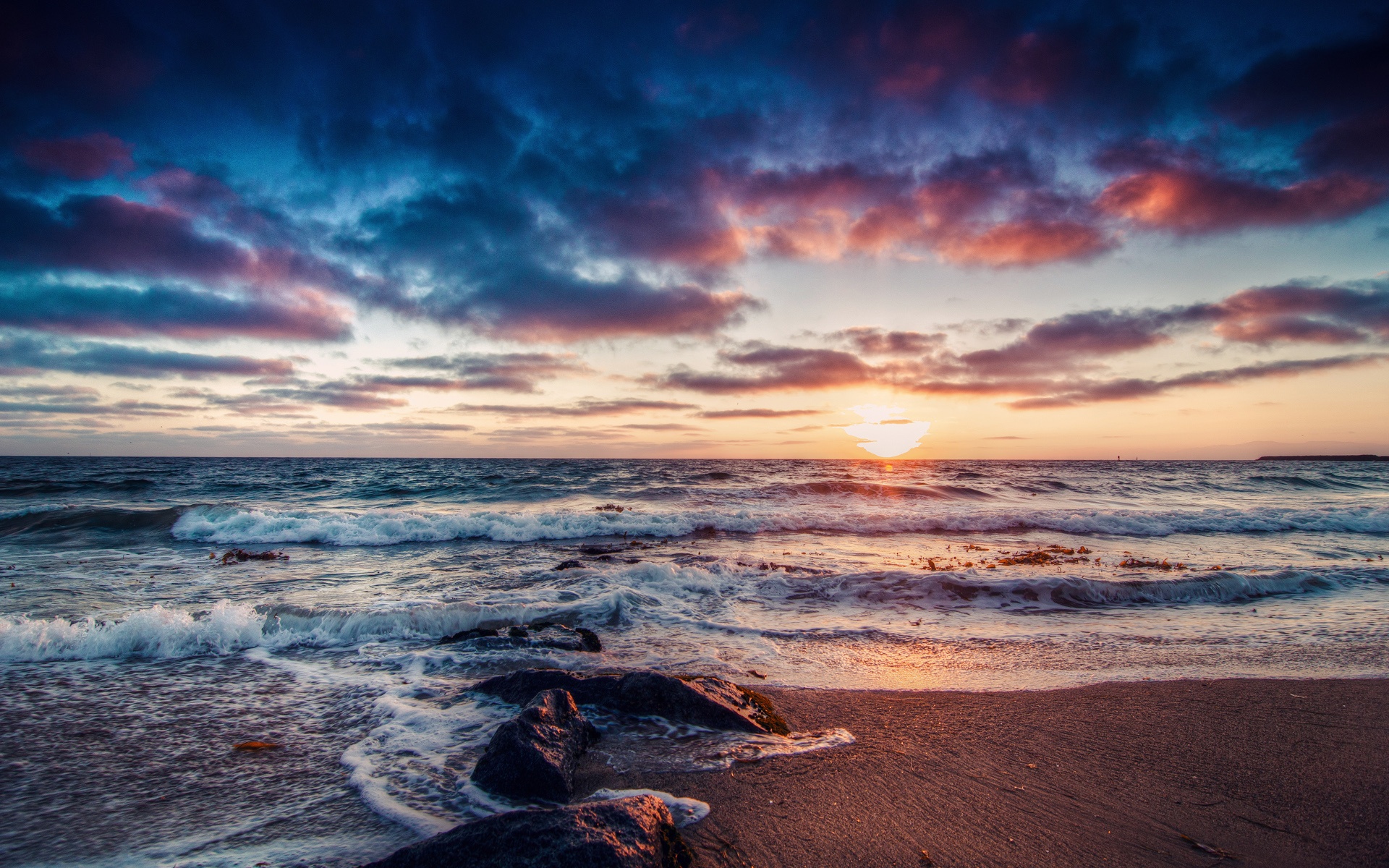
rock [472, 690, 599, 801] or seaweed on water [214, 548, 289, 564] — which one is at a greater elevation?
rock [472, 690, 599, 801]

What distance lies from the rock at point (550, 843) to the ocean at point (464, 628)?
2.86 ft

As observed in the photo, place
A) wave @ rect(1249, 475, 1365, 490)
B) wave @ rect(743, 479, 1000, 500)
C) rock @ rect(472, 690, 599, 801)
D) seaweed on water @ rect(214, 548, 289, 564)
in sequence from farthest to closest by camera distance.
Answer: wave @ rect(1249, 475, 1365, 490), wave @ rect(743, 479, 1000, 500), seaweed on water @ rect(214, 548, 289, 564), rock @ rect(472, 690, 599, 801)

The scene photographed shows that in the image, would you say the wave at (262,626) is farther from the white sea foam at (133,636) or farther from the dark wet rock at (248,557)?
the dark wet rock at (248,557)

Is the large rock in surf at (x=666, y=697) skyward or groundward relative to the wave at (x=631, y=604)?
skyward


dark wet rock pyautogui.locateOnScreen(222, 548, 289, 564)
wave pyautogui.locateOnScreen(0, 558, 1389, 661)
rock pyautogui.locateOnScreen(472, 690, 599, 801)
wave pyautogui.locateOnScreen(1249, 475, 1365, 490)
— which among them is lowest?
dark wet rock pyautogui.locateOnScreen(222, 548, 289, 564)

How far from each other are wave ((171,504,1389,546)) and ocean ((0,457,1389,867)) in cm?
13

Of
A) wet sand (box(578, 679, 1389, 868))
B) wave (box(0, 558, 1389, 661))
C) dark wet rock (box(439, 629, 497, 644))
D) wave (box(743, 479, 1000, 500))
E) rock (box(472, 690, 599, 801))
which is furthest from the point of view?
wave (box(743, 479, 1000, 500))

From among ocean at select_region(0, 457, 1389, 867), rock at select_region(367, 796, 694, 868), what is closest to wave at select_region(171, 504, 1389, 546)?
ocean at select_region(0, 457, 1389, 867)

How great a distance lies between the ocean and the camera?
4.03 meters

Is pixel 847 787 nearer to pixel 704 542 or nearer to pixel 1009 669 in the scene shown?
pixel 1009 669

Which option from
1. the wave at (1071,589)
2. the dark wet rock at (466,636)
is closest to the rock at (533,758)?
the dark wet rock at (466,636)

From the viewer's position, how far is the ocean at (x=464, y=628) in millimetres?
4027

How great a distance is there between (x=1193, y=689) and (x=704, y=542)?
12521mm

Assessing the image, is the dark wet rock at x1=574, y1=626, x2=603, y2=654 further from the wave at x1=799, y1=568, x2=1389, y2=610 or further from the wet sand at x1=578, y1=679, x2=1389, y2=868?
the wave at x1=799, y1=568, x2=1389, y2=610
